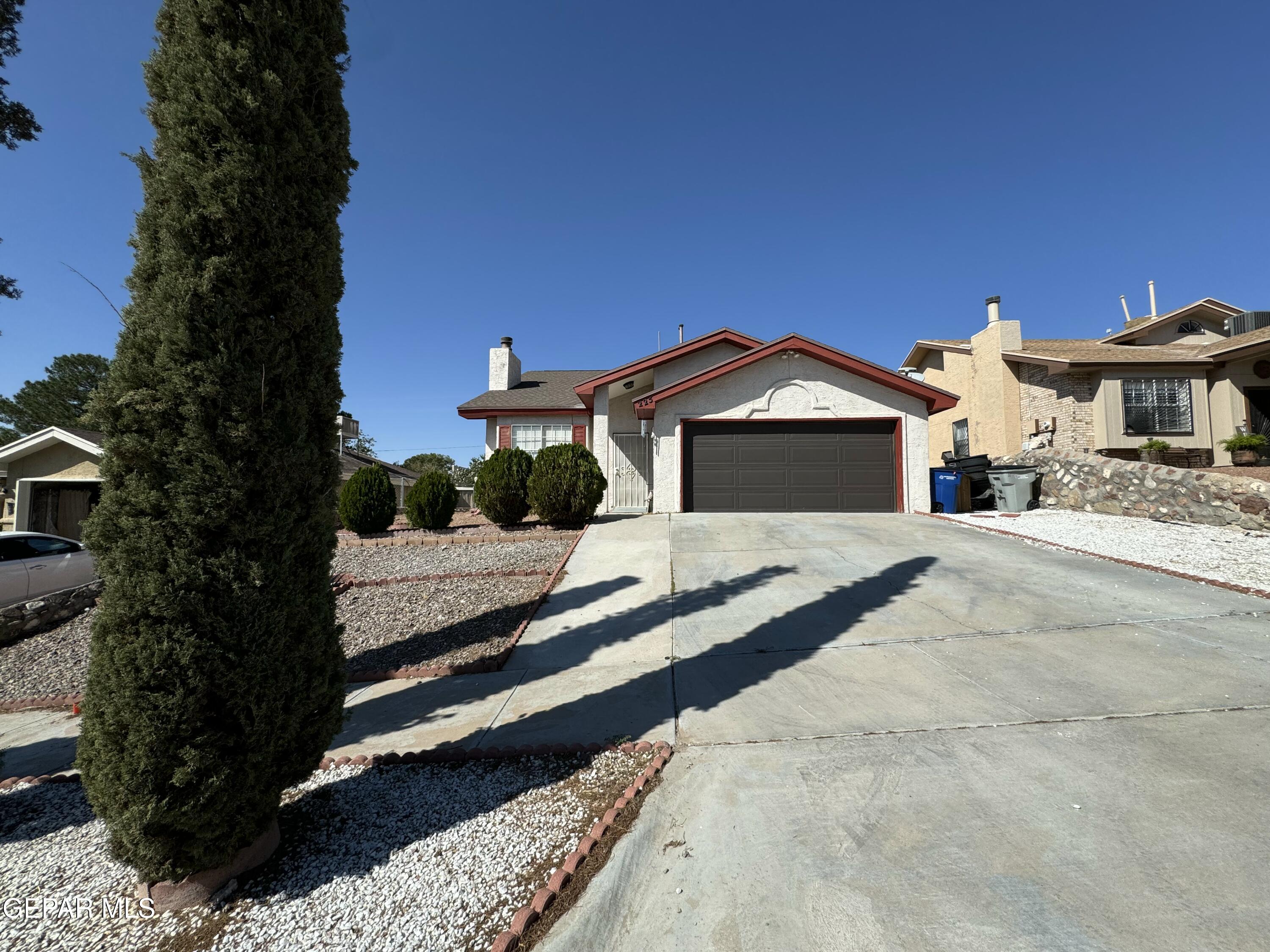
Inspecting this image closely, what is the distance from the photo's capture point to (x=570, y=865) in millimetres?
2490

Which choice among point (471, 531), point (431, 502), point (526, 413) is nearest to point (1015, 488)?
point (471, 531)

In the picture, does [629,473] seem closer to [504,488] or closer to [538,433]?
[538,433]

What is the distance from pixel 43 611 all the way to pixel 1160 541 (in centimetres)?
1733

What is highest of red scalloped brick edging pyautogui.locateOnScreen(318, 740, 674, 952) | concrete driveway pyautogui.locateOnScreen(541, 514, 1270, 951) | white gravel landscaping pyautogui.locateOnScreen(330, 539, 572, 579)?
white gravel landscaping pyautogui.locateOnScreen(330, 539, 572, 579)

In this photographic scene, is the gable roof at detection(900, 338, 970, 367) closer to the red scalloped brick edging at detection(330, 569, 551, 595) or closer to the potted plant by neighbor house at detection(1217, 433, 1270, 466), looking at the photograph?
the potted plant by neighbor house at detection(1217, 433, 1270, 466)

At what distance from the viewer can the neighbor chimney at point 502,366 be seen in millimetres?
18594

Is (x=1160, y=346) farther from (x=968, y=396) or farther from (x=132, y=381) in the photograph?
(x=132, y=381)

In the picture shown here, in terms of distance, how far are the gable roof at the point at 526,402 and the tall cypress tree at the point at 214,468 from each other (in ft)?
45.7

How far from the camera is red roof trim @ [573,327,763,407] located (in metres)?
14.3

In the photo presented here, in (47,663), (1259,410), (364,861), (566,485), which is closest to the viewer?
(364,861)

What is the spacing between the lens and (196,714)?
94.7 inches

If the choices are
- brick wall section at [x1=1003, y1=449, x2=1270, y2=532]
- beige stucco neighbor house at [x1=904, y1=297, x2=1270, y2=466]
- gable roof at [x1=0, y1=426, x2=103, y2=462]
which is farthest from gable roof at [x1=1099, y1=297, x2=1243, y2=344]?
gable roof at [x1=0, y1=426, x2=103, y2=462]

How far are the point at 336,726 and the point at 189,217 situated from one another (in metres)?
2.54

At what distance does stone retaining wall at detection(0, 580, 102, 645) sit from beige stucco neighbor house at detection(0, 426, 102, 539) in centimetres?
846
